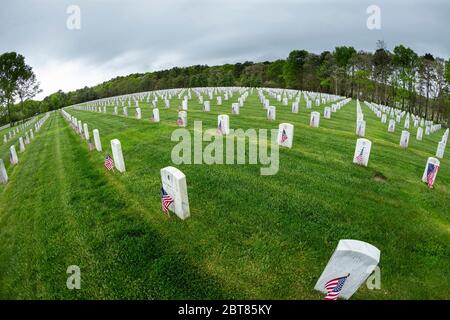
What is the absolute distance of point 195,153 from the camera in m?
10.0

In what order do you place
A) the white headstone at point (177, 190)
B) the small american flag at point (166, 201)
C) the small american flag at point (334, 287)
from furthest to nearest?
the small american flag at point (166, 201), the white headstone at point (177, 190), the small american flag at point (334, 287)

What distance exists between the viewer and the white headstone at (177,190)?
5.79 metres

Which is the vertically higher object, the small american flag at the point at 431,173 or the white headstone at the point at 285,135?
the white headstone at the point at 285,135

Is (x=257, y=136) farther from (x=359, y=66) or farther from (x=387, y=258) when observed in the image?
(x=359, y=66)

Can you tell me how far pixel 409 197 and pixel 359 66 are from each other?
5819 cm

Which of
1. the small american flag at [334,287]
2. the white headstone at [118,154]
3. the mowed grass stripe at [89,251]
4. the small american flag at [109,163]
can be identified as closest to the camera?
the small american flag at [334,287]

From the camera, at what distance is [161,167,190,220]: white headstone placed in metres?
5.79

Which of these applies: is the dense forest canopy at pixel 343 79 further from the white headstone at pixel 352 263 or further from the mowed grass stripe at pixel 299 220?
the white headstone at pixel 352 263

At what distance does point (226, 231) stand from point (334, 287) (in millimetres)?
2275

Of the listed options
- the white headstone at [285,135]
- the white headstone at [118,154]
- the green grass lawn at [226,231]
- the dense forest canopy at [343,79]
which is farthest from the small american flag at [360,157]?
the dense forest canopy at [343,79]

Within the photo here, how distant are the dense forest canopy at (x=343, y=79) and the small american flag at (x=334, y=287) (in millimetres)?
45736

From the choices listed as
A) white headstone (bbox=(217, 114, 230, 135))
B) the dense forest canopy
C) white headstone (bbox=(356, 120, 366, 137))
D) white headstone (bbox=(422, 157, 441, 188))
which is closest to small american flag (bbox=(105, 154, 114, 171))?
white headstone (bbox=(217, 114, 230, 135))
